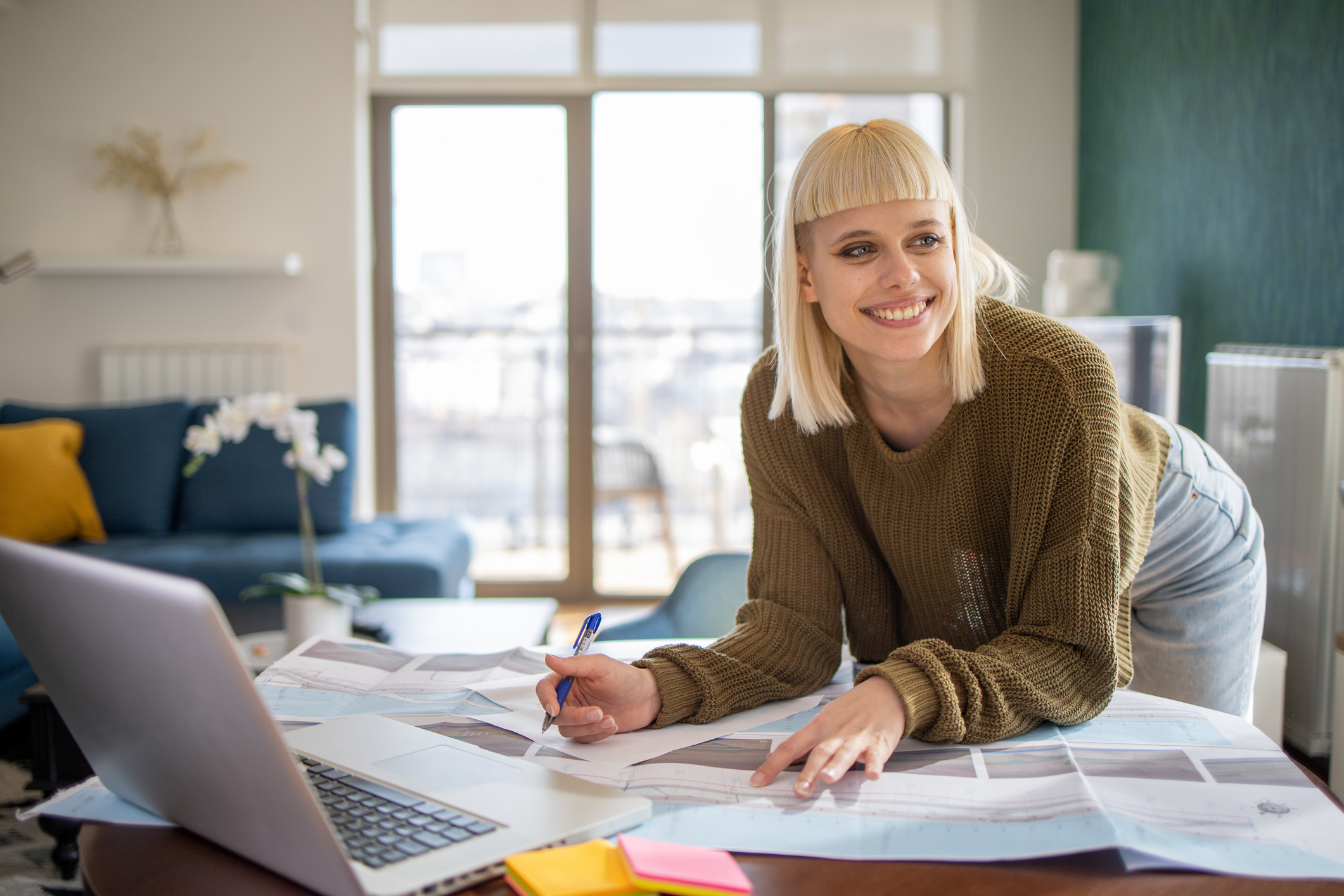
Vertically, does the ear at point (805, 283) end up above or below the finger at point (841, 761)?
above

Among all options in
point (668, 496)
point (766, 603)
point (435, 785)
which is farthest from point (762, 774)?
point (668, 496)

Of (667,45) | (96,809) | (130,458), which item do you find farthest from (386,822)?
(667,45)

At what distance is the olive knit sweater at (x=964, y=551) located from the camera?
2.92 ft

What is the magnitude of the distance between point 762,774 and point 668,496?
12.9 ft

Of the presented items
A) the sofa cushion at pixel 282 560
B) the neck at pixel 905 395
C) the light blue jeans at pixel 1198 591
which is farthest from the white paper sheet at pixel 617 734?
the sofa cushion at pixel 282 560

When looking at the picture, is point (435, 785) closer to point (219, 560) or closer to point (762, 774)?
point (762, 774)

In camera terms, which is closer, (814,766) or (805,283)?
(814,766)

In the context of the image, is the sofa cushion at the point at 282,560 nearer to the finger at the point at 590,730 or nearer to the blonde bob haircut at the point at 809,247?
the blonde bob haircut at the point at 809,247

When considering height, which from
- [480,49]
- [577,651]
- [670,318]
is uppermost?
[480,49]

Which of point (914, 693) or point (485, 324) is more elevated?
point (485, 324)

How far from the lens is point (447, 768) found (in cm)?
74

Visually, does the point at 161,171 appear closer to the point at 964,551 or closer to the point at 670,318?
the point at 670,318

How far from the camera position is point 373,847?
61 cm

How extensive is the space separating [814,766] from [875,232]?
1.91 feet
